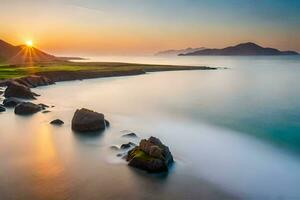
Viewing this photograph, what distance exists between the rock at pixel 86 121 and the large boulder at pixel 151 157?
9.69 m

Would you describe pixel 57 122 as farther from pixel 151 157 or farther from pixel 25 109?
pixel 151 157

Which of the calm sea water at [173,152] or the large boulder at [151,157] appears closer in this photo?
the calm sea water at [173,152]

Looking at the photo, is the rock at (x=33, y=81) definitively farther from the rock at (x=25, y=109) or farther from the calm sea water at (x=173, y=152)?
Answer: the rock at (x=25, y=109)

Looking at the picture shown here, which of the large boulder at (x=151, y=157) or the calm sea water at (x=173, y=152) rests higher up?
the large boulder at (x=151, y=157)

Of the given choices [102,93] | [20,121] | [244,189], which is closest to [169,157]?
[244,189]

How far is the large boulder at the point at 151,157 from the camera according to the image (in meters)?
22.3

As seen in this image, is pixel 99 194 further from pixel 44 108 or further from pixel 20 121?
pixel 44 108

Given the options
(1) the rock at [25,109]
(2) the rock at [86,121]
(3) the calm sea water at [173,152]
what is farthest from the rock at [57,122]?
(1) the rock at [25,109]

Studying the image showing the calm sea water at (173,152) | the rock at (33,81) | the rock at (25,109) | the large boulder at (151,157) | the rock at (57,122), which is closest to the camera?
the calm sea water at (173,152)

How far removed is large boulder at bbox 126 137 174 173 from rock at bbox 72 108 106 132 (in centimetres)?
969

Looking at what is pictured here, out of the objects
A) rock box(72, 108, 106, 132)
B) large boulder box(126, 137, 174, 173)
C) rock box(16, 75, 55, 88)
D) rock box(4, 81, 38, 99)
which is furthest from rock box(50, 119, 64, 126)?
rock box(16, 75, 55, 88)

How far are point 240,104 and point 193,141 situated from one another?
30.3 meters

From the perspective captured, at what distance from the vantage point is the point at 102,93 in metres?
70.6

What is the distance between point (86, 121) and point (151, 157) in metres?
11.8
